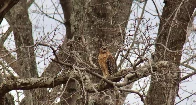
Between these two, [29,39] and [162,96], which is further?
[29,39]

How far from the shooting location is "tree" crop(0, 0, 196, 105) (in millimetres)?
5855

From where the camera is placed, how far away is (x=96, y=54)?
7.82 m

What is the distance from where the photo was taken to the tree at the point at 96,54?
19.2 feet

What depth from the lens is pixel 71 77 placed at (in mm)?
5855

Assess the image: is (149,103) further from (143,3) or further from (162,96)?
(143,3)

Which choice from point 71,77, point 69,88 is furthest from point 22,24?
point 71,77

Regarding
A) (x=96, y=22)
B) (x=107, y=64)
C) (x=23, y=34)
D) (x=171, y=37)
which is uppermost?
(x=23, y=34)

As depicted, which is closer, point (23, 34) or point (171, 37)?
point (171, 37)

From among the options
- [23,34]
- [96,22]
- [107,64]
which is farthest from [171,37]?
[23,34]

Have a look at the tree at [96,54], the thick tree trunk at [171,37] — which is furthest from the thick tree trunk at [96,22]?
the thick tree trunk at [171,37]

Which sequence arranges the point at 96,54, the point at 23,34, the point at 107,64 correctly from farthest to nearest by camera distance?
the point at 23,34 < the point at 96,54 < the point at 107,64

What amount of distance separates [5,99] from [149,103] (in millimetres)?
3007

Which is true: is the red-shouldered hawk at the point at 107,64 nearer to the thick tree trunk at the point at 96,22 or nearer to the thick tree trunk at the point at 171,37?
the thick tree trunk at the point at 96,22

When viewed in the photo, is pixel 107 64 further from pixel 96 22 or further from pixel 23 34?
pixel 23 34
